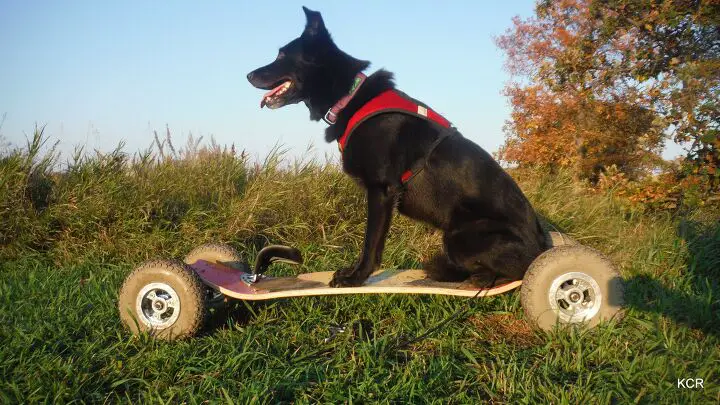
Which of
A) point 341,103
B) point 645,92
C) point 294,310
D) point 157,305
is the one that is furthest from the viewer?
point 645,92

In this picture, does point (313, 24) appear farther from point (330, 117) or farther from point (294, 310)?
point (294, 310)

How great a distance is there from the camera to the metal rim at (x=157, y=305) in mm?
2195

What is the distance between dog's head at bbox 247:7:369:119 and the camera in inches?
Answer: 112

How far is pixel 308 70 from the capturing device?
288cm

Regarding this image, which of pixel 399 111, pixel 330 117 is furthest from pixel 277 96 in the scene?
pixel 399 111

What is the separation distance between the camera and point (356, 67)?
9.37 feet

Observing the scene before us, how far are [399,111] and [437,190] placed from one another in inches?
18.1

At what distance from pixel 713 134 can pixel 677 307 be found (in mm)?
2004

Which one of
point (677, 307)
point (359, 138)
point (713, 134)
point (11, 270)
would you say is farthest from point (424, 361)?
point (713, 134)

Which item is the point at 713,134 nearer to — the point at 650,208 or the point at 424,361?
the point at 650,208

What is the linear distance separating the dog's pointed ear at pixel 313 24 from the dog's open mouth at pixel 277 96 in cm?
33

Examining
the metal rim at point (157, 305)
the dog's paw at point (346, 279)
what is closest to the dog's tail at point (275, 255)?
the dog's paw at point (346, 279)

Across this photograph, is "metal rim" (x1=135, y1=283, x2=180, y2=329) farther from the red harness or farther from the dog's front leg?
the red harness

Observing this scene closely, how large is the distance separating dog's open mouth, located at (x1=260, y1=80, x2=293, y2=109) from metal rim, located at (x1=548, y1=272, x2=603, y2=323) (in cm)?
182
